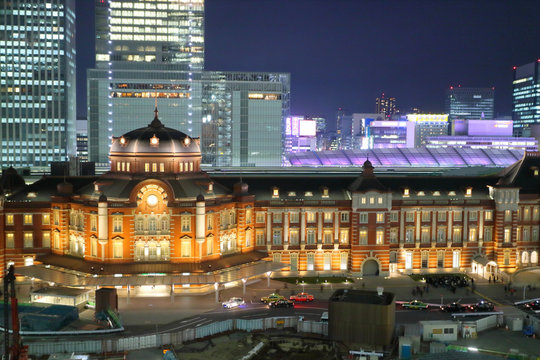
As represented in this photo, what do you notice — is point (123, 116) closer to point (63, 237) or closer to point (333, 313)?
point (63, 237)

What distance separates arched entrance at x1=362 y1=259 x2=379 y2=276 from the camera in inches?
3760

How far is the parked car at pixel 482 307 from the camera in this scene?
7438cm

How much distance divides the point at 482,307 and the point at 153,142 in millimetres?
48955

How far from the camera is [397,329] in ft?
214

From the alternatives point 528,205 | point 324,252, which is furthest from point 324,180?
point 528,205

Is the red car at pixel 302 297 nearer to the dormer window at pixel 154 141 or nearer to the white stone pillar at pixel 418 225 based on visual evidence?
the white stone pillar at pixel 418 225

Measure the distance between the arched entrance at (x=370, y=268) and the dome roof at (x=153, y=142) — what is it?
30.5 metres

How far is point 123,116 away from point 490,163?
103 m

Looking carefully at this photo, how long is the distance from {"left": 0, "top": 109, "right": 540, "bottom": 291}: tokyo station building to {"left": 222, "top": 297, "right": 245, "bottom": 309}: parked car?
3.62m

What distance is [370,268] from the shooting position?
95625mm

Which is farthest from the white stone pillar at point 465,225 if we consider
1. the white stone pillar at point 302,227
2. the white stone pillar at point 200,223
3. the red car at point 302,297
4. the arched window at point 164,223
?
the arched window at point 164,223

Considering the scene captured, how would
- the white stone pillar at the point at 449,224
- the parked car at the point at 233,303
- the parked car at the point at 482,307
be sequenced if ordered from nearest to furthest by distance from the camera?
1. the parked car at the point at 482,307
2. the parked car at the point at 233,303
3. the white stone pillar at the point at 449,224

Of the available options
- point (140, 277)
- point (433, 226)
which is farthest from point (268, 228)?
point (433, 226)

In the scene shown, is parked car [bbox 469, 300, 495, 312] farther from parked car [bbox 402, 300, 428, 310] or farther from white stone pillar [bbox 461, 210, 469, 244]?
white stone pillar [bbox 461, 210, 469, 244]
